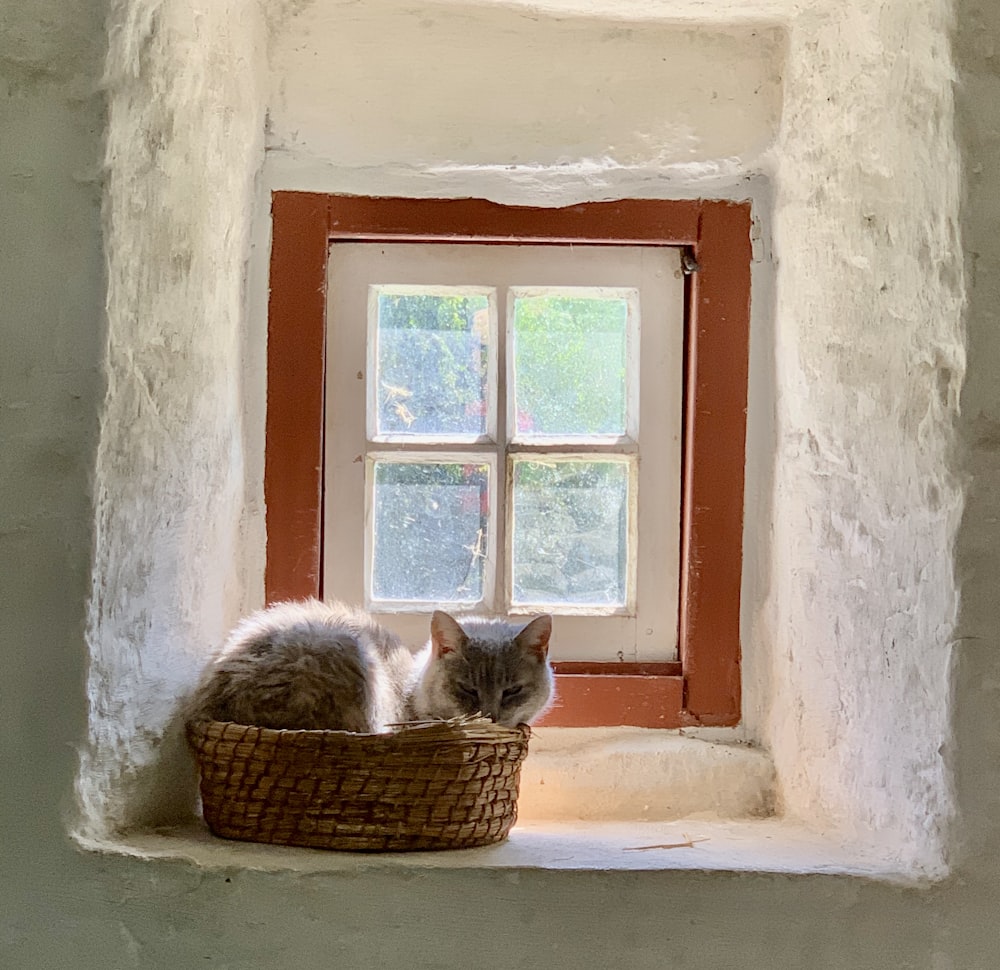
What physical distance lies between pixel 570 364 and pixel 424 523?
32 cm

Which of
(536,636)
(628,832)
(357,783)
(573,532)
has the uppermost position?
(573,532)

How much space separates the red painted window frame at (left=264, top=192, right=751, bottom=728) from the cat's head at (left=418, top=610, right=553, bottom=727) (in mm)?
120

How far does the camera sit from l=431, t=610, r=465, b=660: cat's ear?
1.55 m

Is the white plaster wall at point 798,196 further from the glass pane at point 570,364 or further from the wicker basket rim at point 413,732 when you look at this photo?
the wicker basket rim at point 413,732

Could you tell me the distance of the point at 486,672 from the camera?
1538mm

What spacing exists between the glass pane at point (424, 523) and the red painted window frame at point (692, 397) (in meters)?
0.10

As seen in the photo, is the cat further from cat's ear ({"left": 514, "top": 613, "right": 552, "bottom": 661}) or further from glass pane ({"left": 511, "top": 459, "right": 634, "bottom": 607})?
glass pane ({"left": 511, "top": 459, "right": 634, "bottom": 607})

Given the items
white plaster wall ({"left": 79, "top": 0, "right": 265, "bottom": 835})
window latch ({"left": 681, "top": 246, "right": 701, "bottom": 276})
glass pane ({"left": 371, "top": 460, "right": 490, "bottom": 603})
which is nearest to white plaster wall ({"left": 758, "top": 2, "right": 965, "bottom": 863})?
window latch ({"left": 681, "top": 246, "right": 701, "bottom": 276})

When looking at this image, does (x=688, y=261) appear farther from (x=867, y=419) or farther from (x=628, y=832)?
(x=628, y=832)

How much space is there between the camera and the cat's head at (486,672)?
154 cm

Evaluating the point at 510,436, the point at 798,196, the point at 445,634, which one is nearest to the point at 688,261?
the point at 798,196

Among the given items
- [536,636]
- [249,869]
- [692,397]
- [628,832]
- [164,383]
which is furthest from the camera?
[692,397]

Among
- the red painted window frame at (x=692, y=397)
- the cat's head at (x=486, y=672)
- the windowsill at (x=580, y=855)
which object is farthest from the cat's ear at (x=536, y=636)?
the windowsill at (x=580, y=855)

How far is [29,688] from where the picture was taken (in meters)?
1.19
